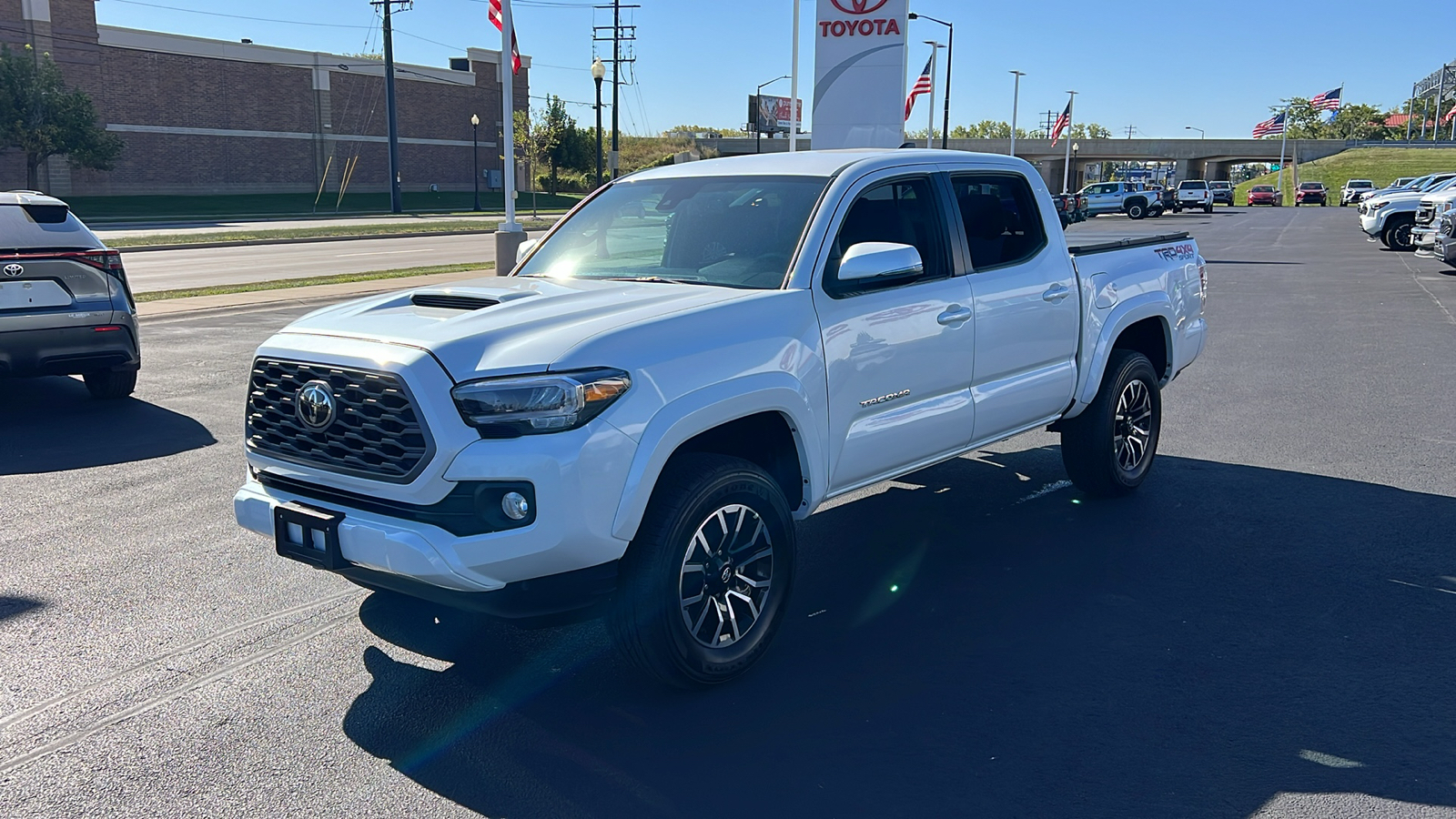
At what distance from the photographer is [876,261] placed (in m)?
4.53

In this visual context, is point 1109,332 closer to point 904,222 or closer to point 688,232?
point 904,222

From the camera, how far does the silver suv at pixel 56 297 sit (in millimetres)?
8336

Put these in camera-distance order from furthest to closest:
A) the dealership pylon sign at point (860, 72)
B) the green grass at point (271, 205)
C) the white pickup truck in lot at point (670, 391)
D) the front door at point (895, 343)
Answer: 1. the green grass at point (271, 205)
2. the dealership pylon sign at point (860, 72)
3. the front door at point (895, 343)
4. the white pickup truck in lot at point (670, 391)

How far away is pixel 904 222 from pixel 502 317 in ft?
7.03

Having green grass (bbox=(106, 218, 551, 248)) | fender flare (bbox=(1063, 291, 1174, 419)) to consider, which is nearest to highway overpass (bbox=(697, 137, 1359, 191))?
green grass (bbox=(106, 218, 551, 248))

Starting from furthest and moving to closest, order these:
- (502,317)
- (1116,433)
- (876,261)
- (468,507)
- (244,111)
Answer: (244,111), (1116,433), (876,261), (502,317), (468,507)

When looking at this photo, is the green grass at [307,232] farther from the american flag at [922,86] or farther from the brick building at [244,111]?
the brick building at [244,111]

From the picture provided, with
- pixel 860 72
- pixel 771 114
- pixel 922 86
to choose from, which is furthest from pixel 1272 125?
pixel 860 72

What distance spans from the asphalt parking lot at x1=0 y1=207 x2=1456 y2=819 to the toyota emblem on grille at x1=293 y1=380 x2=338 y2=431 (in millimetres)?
1031

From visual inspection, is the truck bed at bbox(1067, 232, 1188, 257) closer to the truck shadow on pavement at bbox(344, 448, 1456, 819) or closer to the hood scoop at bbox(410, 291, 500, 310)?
the truck shadow on pavement at bbox(344, 448, 1456, 819)

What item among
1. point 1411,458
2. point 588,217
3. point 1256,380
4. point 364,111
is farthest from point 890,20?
point 364,111

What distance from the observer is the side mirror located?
450 cm

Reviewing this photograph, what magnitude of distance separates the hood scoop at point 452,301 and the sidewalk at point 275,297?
409 inches

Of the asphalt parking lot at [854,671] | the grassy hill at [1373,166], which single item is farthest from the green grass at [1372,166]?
the asphalt parking lot at [854,671]
